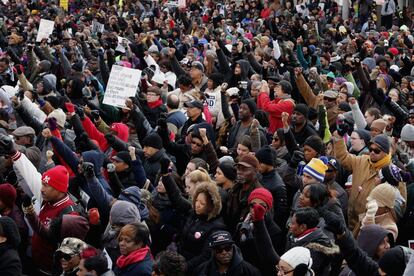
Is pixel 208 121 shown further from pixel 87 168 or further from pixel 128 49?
pixel 128 49

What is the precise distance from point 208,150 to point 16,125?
282 centimetres

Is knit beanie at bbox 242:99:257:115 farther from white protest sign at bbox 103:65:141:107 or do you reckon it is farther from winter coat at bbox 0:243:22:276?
winter coat at bbox 0:243:22:276

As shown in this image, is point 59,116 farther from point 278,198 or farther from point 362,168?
point 362,168

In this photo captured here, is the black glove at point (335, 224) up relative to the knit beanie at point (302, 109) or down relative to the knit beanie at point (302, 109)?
up

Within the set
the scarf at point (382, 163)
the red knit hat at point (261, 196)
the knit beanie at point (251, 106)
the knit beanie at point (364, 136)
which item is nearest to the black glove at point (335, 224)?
the red knit hat at point (261, 196)

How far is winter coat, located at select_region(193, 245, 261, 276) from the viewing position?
5527mm

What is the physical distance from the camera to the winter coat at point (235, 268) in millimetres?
5527

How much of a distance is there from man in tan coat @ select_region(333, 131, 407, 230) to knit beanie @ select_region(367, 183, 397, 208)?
0.65m

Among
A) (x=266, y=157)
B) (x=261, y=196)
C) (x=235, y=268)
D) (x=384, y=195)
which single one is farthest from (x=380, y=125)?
(x=235, y=268)

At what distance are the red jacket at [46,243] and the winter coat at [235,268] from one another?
136 centimetres

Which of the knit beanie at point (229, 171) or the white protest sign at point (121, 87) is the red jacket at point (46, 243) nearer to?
the knit beanie at point (229, 171)

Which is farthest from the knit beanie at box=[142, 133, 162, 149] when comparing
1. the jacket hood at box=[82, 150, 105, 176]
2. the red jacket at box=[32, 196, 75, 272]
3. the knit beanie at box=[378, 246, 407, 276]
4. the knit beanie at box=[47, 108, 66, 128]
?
the knit beanie at box=[378, 246, 407, 276]

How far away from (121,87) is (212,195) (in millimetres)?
4518

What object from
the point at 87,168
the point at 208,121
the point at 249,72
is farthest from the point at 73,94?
the point at 87,168
